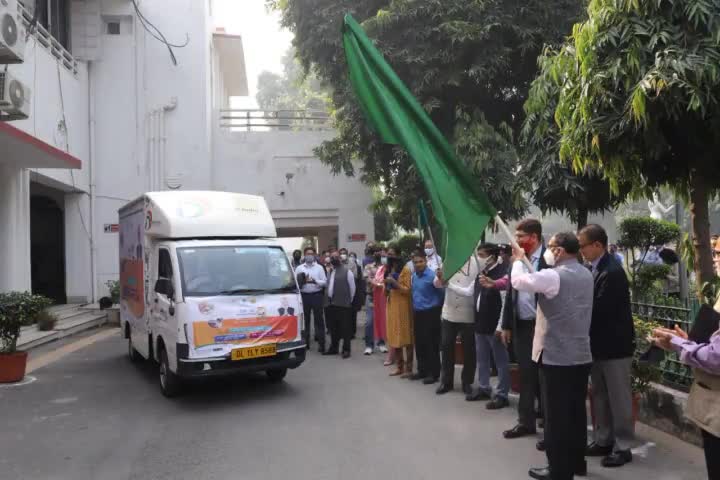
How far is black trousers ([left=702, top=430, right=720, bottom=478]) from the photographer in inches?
124

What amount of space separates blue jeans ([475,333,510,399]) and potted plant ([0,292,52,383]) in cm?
603

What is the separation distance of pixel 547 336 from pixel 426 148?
1.67 m

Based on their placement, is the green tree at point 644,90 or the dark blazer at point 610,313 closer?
the green tree at point 644,90

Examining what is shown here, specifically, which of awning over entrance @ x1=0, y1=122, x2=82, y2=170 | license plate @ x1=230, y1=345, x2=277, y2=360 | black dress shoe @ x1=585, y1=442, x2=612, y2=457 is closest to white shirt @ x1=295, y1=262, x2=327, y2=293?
license plate @ x1=230, y1=345, x2=277, y2=360

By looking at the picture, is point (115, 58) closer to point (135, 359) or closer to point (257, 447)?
point (135, 359)

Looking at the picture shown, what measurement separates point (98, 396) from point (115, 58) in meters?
14.1

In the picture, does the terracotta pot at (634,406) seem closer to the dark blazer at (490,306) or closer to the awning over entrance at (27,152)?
the dark blazer at (490,306)

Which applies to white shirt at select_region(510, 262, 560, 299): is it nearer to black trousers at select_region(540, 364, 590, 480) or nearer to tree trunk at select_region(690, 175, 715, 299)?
black trousers at select_region(540, 364, 590, 480)

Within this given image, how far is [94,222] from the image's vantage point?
18000 mm

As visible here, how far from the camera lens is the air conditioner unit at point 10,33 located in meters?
8.69

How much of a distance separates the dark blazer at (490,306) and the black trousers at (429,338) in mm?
1224

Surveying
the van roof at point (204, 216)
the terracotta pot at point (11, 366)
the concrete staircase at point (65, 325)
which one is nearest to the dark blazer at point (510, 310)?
the van roof at point (204, 216)

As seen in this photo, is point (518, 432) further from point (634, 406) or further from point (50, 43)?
point (50, 43)

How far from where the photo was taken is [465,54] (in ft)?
41.7
